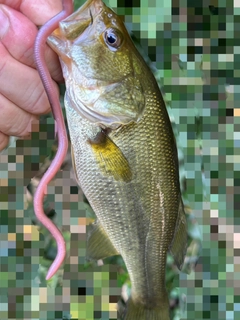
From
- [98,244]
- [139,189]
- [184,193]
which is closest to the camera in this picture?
[139,189]

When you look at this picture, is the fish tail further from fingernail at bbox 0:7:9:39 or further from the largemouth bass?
fingernail at bbox 0:7:9:39

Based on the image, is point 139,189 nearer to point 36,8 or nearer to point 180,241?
point 180,241

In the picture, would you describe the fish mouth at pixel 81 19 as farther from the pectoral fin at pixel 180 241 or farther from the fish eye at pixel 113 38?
the pectoral fin at pixel 180 241

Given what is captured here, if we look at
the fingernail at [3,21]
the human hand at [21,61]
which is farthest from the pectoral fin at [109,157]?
the fingernail at [3,21]

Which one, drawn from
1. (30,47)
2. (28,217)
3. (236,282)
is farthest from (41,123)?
(236,282)

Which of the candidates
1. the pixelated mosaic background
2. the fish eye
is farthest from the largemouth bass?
the pixelated mosaic background

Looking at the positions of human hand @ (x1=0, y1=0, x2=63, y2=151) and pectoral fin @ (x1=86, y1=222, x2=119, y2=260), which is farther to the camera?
pectoral fin @ (x1=86, y1=222, x2=119, y2=260)

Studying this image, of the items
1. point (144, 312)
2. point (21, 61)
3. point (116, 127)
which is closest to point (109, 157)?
point (116, 127)
